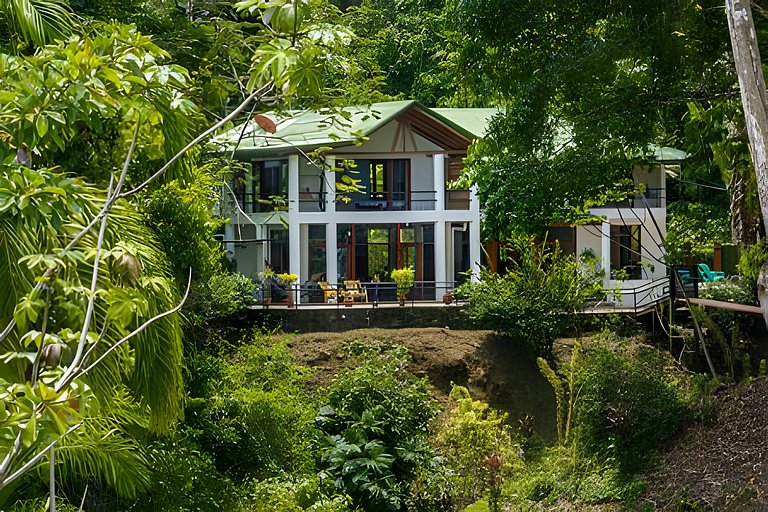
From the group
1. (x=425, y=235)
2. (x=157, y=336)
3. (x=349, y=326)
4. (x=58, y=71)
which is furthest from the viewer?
(x=425, y=235)

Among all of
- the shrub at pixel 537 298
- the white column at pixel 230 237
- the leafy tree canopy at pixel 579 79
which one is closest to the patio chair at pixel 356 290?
the shrub at pixel 537 298

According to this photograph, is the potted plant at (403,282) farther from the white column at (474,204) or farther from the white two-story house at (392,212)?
the white column at (474,204)

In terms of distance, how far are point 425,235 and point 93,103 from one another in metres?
24.6

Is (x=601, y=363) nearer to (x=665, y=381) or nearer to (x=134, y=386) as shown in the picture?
(x=665, y=381)

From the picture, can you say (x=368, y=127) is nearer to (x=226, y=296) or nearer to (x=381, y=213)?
(x=381, y=213)

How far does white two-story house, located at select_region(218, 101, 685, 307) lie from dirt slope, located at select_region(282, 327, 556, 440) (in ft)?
15.3

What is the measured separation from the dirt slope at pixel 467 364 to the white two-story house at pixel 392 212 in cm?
468

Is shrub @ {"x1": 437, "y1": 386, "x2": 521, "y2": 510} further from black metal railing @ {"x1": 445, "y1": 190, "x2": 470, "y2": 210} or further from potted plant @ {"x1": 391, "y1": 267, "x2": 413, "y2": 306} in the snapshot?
black metal railing @ {"x1": 445, "y1": 190, "x2": 470, "y2": 210}

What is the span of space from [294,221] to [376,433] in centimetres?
1317

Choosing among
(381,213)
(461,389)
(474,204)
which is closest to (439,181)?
(474,204)

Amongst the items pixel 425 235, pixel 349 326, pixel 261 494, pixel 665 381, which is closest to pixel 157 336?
pixel 261 494

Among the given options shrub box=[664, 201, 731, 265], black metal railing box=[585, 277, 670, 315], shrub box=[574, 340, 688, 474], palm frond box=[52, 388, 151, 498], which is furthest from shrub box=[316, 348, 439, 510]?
black metal railing box=[585, 277, 670, 315]

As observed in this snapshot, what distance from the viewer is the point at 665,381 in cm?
1525

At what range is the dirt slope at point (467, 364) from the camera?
1955 centimetres
